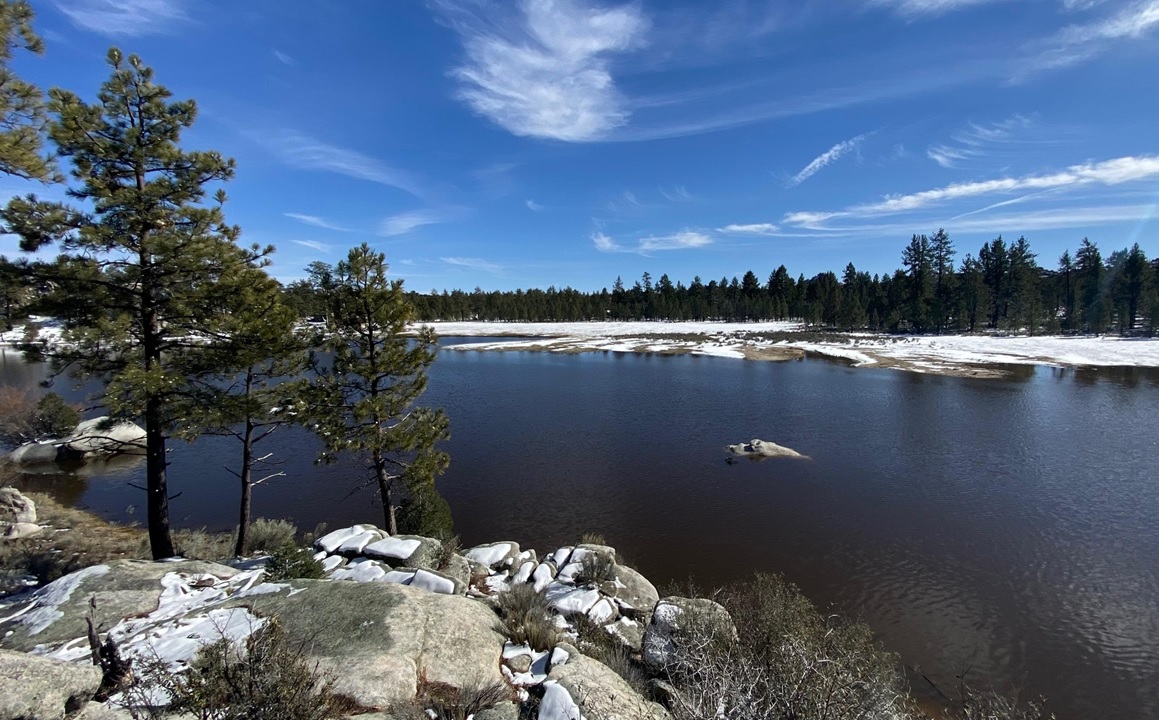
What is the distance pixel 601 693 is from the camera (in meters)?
6.07

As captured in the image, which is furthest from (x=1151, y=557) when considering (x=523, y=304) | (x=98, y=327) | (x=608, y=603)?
(x=523, y=304)

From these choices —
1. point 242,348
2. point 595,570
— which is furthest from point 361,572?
point 242,348

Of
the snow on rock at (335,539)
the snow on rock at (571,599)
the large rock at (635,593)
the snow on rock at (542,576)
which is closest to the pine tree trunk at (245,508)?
the snow on rock at (335,539)

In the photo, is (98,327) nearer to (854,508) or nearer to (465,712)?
(465,712)

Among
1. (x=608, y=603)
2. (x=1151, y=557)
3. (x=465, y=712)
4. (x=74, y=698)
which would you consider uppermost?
(x=74, y=698)

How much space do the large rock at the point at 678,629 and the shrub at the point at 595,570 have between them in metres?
2.51

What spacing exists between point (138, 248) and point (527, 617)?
35.1 feet

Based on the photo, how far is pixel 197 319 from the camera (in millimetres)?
11398

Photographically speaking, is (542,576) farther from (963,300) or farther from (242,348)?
(963,300)

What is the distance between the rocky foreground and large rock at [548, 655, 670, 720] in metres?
0.02

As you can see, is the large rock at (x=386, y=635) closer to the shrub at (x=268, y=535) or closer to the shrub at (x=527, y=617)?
the shrub at (x=527, y=617)

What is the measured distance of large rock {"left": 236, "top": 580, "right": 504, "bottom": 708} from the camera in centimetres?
595

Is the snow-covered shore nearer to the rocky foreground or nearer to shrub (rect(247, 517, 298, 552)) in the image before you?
the rocky foreground

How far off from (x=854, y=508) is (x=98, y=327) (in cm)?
2309
